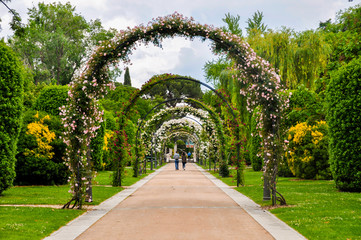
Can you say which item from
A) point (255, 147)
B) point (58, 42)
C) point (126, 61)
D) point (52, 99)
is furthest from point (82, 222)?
point (58, 42)

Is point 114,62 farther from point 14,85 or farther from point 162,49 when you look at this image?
point 14,85

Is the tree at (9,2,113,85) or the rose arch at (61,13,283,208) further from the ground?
the tree at (9,2,113,85)

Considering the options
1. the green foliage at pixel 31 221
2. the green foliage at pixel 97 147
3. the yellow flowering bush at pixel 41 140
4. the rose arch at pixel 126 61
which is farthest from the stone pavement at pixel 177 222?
the green foliage at pixel 97 147

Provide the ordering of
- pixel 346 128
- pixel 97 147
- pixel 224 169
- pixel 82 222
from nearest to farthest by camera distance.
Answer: pixel 82 222 < pixel 346 128 < pixel 97 147 < pixel 224 169

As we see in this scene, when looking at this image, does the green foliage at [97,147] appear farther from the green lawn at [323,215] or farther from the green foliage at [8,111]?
the green lawn at [323,215]

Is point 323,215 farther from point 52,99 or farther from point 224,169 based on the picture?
point 224,169

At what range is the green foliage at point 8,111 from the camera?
13.0m

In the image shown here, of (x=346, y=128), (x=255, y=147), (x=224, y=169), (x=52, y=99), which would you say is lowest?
(x=224, y=169)

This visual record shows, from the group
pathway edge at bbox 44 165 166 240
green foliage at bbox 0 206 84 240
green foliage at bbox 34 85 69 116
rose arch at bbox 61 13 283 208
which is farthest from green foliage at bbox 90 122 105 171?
green foliage at bbox 0 206 84 240

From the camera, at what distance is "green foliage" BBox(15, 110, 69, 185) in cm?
1689

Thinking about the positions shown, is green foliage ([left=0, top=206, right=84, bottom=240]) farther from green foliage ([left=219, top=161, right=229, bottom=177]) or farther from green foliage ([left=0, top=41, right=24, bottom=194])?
green foliage ([left=219, top=161, right=229, bottom=177])

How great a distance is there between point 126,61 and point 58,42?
117ft

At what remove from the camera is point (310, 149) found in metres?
20.1

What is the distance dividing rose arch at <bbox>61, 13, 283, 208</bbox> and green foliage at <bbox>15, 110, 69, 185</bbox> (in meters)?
5.22
